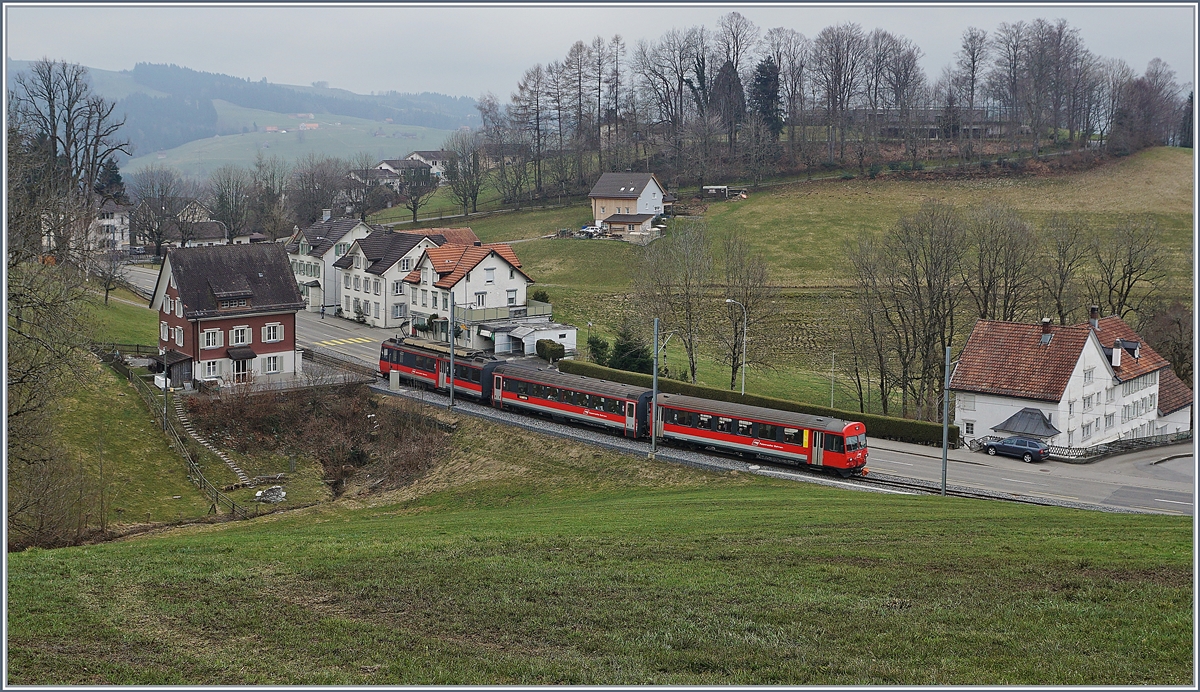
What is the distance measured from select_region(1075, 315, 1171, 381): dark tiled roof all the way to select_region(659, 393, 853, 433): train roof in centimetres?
1702

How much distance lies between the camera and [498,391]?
163 feet

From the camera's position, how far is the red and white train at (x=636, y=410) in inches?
1503

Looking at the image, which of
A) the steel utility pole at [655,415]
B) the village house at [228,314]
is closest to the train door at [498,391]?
the steel utility pole at [655,415]

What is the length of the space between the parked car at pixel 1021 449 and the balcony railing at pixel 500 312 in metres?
35.0

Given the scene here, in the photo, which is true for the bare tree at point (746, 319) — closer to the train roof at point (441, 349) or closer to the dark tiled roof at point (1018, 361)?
the dark tiled roof at point (1018, 361)

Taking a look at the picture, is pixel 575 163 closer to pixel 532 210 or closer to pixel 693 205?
pixel 532 210

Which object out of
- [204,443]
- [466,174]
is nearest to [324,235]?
[466,174]

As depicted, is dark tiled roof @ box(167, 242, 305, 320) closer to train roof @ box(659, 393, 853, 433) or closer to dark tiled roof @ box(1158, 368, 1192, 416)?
train roof @ box(659, 393, 853, 433)

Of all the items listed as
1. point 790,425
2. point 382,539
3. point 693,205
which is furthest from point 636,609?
point 693,205

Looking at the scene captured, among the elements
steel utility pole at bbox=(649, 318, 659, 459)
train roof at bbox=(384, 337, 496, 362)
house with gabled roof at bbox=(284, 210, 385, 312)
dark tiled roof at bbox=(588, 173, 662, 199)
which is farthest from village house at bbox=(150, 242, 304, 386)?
dark tiled roof at bbox=(588, 173, 662, 199)

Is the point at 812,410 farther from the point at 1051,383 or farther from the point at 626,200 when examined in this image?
the point at 626,200

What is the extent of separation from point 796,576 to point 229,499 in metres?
27.1

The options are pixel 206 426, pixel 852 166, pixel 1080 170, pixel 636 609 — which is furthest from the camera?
pixel 852 166

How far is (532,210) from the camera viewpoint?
380 feet
